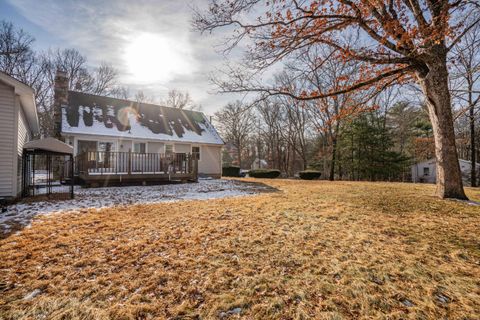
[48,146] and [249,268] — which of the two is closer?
[249,268]

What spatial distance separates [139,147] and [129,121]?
6.81ft

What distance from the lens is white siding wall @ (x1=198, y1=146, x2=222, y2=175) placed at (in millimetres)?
18438

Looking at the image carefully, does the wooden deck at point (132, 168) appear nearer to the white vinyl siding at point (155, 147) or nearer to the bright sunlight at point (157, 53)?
the white vinyl siding at point (155, 147)

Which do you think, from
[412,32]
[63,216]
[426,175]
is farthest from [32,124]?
[426,175]

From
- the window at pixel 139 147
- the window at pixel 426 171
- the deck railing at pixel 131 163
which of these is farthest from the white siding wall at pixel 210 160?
the window at pixel 426 171

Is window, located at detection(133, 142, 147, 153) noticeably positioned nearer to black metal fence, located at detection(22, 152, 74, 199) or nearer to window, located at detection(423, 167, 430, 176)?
black metal fence, located at detection(22, 152, 74, 199)

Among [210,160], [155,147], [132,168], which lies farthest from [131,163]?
[210,160]

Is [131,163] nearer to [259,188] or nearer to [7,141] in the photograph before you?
[7,141]

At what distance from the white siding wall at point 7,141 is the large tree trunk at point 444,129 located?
12493 millimetres

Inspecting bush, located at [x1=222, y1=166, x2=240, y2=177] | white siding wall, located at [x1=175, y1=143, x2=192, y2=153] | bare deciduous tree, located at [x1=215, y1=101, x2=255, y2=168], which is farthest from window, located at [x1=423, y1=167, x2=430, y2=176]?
white siding wall, located at [x1=175, y1=143, x2=192, y2=153]

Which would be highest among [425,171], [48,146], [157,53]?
[157,53]

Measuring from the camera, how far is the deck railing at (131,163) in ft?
35.7

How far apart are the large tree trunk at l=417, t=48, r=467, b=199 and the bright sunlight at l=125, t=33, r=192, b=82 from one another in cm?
775

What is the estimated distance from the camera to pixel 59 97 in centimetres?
1423
